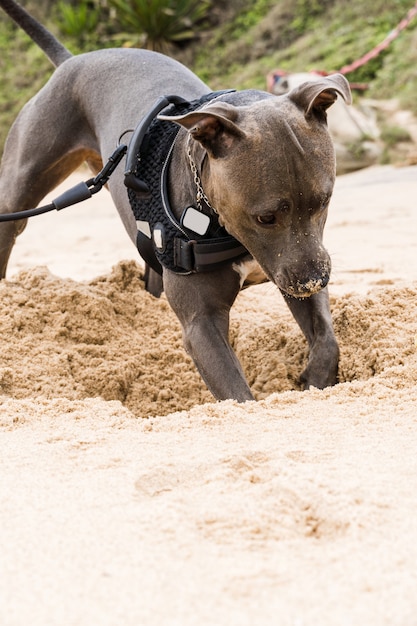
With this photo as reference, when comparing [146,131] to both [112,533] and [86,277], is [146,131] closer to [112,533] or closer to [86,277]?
[112,533]

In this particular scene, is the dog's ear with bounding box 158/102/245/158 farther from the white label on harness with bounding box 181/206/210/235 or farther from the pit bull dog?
the white label on harness with bounding box 181/206/210/235

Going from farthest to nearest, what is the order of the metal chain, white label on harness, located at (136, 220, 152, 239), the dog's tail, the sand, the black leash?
the dog's tail → the black leash → white label on harness, located at (136, 220, 152, 239) → the metal chain → the sand

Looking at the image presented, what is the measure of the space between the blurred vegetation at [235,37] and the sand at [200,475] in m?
9.24

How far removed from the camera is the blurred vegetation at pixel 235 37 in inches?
526

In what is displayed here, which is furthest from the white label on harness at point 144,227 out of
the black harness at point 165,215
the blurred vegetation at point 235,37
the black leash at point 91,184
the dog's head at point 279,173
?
the blurred vegetation at point 235,37

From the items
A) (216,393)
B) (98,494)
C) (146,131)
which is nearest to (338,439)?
(98,494)

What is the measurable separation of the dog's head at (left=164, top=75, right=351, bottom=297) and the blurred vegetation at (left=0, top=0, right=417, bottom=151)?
9.79 metres

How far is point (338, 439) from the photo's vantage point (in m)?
2.26

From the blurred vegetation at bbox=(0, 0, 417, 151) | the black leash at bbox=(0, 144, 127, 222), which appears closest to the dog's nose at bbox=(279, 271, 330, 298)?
the black leash at bbox=(0, 144, 127, 222)

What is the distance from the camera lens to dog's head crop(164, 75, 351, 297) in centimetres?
264

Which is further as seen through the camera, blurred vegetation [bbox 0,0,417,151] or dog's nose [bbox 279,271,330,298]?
blurred vegetation [bbox 0,0,417,151]

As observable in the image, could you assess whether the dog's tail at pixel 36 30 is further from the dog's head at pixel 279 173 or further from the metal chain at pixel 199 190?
the dog's head at pixel 279 173

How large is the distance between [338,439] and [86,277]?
12.5 ft

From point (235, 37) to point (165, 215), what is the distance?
1456 cm
